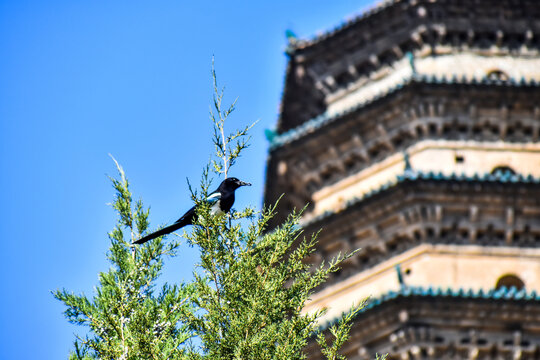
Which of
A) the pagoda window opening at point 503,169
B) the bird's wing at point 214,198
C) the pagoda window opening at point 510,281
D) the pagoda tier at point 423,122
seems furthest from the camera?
the pagoda tier at point 423,122

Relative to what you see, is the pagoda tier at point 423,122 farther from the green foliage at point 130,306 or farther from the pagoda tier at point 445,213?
the green foliage at point 130,306

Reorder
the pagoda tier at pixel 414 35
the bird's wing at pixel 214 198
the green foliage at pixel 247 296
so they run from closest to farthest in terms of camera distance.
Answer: the green foliage at pixel 247 296 < the bird's wing at pixel 214 198 < the pagoda tier at pixel 414 35

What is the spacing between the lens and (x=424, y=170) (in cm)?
1488

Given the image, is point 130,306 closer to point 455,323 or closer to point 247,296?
point 247,296

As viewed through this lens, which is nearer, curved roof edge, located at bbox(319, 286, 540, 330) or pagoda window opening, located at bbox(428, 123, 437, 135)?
curved roof edge, located at bbox(319, 286, 540, 330)

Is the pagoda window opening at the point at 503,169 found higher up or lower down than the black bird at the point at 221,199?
higher up

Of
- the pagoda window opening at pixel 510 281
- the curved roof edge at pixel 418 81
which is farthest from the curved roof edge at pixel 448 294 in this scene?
the curved roof edge at pixel 418 81

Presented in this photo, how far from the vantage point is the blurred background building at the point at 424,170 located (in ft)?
42.9

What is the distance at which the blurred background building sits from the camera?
514 inches

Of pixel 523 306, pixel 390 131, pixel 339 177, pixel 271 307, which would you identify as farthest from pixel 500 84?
pixel 271 307

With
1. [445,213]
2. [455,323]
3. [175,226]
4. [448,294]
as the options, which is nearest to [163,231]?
[175,226]

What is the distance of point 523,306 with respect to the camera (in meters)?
12.9

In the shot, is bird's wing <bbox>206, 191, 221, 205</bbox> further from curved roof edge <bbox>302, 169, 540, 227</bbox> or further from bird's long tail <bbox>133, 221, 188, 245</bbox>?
curved roof edge <bbox>302, 169, 540, 227</bbox>

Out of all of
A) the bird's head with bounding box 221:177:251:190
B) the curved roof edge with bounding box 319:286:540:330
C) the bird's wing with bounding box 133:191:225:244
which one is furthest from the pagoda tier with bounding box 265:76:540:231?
the bird's wing with bounding box 133:191:225:244
